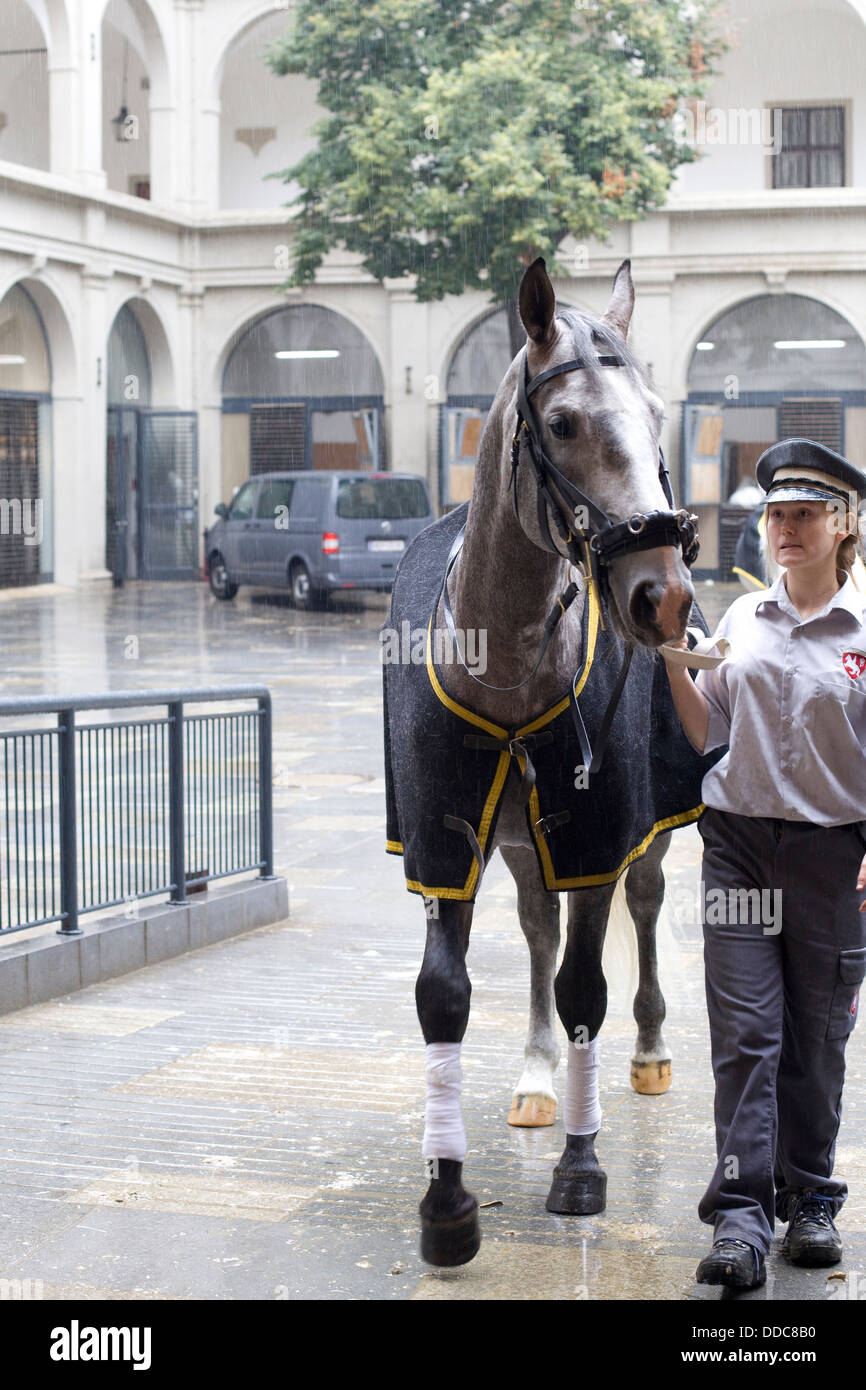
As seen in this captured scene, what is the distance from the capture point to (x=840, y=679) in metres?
3.85

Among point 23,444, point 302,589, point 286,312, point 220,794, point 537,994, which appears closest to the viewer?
point 537,994

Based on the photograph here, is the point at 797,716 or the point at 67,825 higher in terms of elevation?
the point at 797,716

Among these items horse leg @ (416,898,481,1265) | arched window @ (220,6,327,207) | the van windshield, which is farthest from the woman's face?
arched window @ (220,6,327,207)

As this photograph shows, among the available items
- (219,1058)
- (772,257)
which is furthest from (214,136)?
(219,1058)

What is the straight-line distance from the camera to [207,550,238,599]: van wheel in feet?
90.7

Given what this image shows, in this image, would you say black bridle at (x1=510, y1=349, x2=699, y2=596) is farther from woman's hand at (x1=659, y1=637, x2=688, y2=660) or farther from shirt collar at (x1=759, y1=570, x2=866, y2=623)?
shirt collar at (x1=759, y1=570, x2=866, y2=623)

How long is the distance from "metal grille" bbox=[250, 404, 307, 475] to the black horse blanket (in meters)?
29.5

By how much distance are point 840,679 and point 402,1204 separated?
1755 mm

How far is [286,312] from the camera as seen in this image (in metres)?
33.1

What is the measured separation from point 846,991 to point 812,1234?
56cm

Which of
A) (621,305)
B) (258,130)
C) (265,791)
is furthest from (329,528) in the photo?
(621,305)

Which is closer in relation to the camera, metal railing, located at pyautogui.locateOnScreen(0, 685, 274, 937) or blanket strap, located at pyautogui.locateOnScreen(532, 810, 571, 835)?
blanket strap, located at pyautogui.locateOnScreen(532, 810, 571, 835)

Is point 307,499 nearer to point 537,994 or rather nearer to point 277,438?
point 277,438
